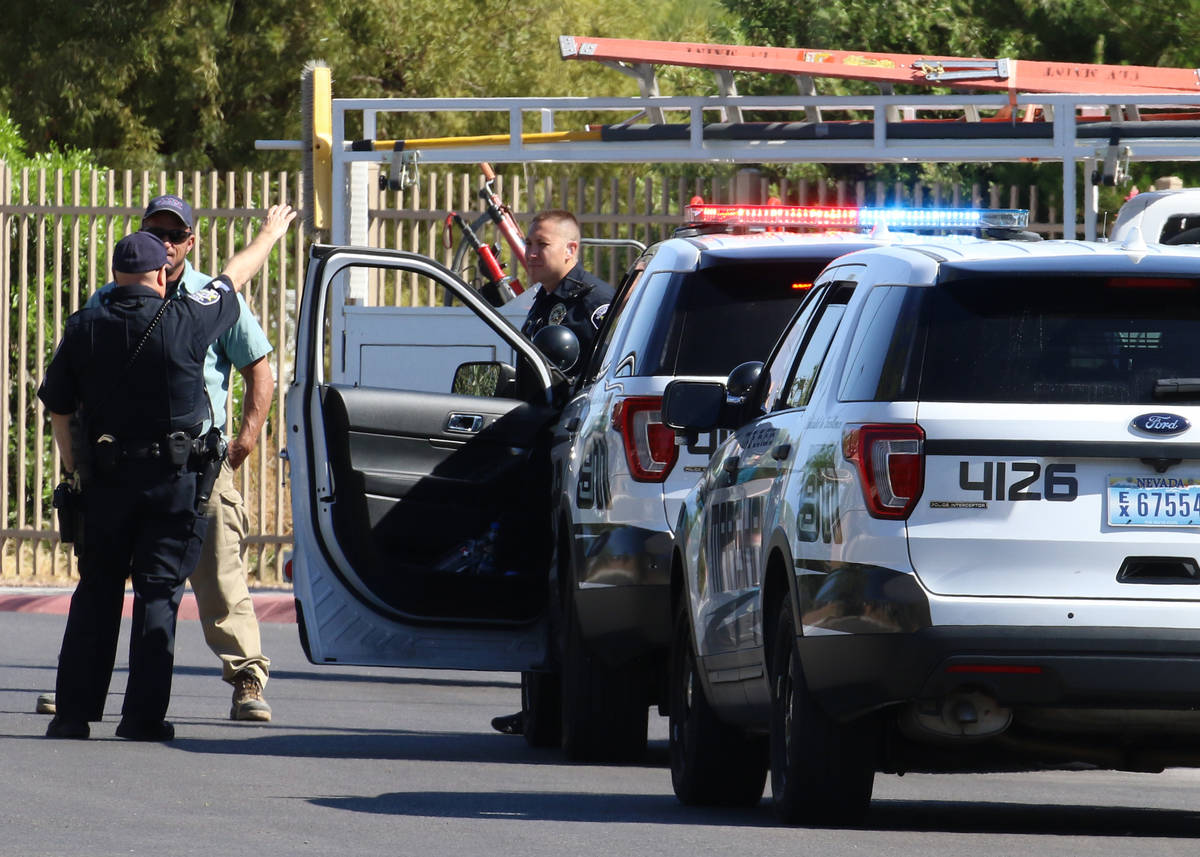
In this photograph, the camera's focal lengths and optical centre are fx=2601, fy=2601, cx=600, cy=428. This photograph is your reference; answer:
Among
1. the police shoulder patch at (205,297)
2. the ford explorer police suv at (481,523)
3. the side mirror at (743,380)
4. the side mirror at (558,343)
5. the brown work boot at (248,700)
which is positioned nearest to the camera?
the side mirror at (743,380)

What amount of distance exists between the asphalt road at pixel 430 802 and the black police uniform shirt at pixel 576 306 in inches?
68.5

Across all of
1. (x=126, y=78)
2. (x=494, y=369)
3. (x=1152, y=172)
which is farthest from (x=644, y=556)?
(x=126, y=78)

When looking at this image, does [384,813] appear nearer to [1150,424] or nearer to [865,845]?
[865,845]

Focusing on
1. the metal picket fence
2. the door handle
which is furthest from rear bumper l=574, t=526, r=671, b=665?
the metal picket fence

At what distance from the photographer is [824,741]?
6.63 m

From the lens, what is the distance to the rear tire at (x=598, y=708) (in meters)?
8.98

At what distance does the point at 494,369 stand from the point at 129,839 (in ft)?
16.7

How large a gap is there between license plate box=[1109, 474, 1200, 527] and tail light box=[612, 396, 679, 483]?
220 cm

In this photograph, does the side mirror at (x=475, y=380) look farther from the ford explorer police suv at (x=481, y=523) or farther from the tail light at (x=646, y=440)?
the tail light at (x=646, y=440)

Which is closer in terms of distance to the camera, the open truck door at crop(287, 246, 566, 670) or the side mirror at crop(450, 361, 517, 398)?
the open truck door at crop(287, 246, 566, 670)

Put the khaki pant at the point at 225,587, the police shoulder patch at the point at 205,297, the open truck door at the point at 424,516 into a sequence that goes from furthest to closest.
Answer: the khaki pant at the point at 225,587
the open truck door at the point at 424,516
the police shoulder patch at the point at 205,297

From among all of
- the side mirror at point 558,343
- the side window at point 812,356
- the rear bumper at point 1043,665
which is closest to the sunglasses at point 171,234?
the side mirror at point 558,343

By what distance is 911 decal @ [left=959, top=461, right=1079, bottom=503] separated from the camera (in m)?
6.26

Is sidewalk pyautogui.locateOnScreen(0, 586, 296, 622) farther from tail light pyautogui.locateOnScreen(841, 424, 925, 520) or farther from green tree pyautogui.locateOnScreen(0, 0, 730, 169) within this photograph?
green tree pyautogui.locateOnScreen(0, 0, 730, 169)
